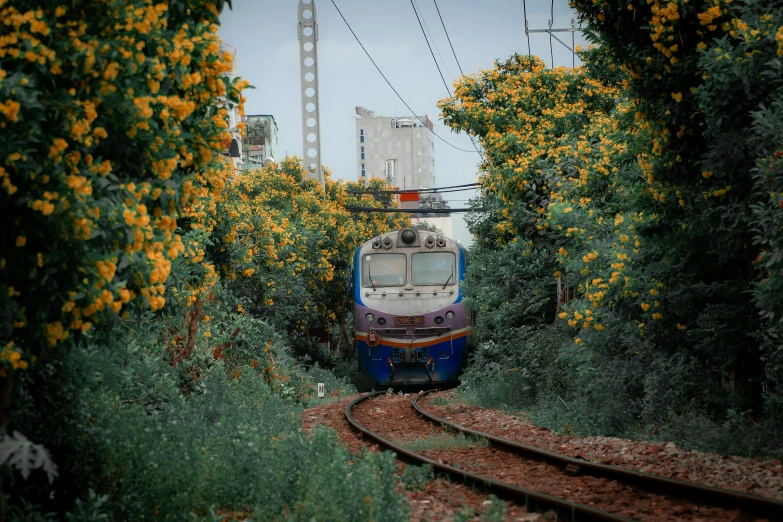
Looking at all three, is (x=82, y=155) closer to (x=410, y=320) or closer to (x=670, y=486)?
(x=670, y=486)

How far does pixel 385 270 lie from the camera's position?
20969 millimetres

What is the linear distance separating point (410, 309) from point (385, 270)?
1274 mm

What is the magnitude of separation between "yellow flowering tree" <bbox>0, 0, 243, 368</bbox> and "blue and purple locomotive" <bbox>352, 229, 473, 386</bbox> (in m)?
15.0

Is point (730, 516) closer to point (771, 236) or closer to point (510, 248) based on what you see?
point (771, 236)

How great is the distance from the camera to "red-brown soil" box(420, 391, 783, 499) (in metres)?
7.18

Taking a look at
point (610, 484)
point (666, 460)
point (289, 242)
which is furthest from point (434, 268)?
point (610, 484)

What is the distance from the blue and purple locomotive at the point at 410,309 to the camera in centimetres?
2017

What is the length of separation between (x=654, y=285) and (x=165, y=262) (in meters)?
6.62

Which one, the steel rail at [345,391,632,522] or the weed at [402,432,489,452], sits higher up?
the steel rail at [345,391,632,522]

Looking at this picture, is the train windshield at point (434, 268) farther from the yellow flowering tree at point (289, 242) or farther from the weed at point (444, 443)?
the weed at point (444, 443)

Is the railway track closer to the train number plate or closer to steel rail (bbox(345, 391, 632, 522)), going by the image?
steel rail (bbox(345, 391, 632, 522))

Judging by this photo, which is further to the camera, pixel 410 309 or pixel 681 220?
pixel 410 309

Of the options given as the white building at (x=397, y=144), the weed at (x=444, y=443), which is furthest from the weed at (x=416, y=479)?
the white building at (x=397, y=144)

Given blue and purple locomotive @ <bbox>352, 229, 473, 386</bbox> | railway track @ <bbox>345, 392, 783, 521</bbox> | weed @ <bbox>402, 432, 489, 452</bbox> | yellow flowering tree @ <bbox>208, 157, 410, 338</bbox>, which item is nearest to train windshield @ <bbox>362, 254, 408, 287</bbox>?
blue and purple locomotive @ <bbox>352, 229, 473, 386</bbox>
